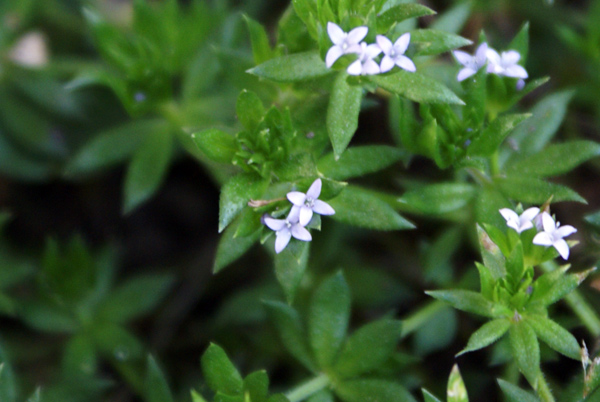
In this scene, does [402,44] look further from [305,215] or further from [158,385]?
[158,385]

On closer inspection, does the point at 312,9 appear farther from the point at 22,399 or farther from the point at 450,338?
the point at 22,399

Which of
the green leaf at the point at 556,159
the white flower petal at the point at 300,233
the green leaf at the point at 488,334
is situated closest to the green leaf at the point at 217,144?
the white flower petal at the point at 300,233

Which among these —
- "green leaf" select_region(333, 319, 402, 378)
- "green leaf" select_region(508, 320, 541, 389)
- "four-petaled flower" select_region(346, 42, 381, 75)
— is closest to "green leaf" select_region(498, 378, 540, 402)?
"green leaf" select_region(508, 320, 541, 389)

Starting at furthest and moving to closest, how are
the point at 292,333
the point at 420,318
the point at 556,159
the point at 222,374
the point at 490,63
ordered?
the point at 420,318, the point at 292,333, the point at 556,159, the point at 490,63, the point at 222,374

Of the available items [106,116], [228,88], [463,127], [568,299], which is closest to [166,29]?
[228,88]

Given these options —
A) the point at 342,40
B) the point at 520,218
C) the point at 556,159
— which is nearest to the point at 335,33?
the point at 342,40

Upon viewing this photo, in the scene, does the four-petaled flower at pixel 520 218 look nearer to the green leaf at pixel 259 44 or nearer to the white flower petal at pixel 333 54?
the white flower petal at pixel 333 54

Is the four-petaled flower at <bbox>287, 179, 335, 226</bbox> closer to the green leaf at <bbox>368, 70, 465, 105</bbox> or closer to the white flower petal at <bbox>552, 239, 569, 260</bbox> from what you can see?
the green leaf at <bbox>368, 70, 465, 105</bbox>
